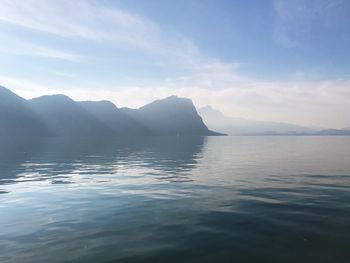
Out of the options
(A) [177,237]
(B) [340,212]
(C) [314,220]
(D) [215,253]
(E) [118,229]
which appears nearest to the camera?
(D) [215,253]

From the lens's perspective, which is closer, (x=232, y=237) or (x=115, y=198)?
(x=232, y=237)

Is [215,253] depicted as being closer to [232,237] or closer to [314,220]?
[232,237]

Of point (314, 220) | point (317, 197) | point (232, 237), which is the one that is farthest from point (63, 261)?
point (317, 197)

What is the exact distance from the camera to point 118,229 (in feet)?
57.7

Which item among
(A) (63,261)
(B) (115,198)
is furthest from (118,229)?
(B) (115,198)

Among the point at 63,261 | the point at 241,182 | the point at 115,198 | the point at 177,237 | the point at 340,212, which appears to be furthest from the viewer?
the point at 241,182

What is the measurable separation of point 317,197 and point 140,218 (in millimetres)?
16092

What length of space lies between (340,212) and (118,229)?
1532 centimetres

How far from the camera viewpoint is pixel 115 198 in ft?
85.6

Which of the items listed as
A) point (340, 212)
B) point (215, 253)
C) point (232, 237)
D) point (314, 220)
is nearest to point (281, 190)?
point (340, 212)

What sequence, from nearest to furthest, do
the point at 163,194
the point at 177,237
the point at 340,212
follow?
the point at 177,237 → the point at 340,212 → the point at 163,194

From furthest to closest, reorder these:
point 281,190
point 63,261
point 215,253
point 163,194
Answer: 1. point 281,190
2. point 163,194
3. point 215,253
4. point 63,261

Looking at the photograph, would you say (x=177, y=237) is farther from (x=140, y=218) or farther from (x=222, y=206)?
(x=222, y=206)

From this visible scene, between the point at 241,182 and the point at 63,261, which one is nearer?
the point at 63,261
